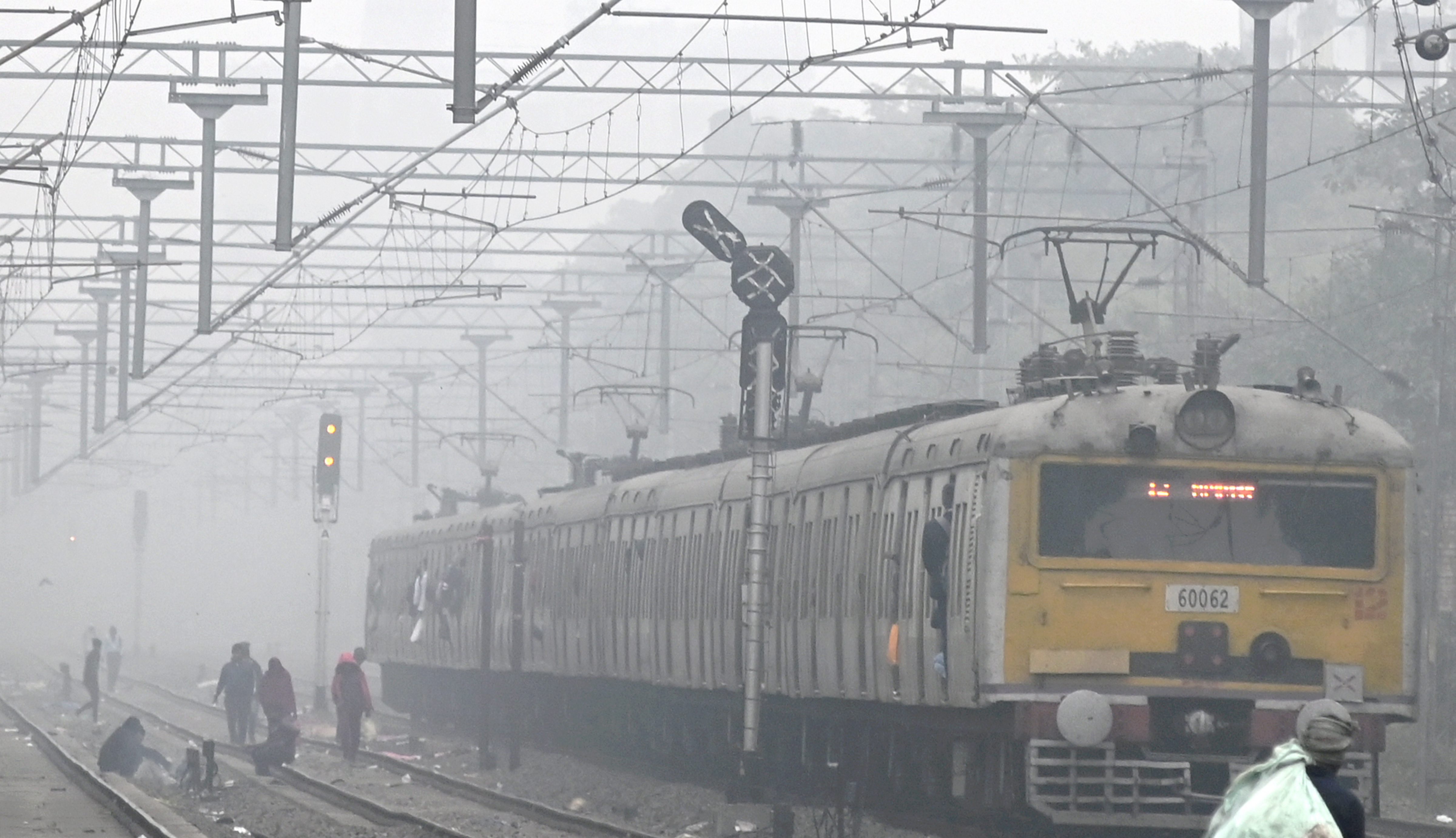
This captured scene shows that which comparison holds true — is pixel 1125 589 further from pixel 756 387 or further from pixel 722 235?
pixel 722 235

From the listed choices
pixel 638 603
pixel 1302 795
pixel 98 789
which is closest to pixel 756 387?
pixel 638 603

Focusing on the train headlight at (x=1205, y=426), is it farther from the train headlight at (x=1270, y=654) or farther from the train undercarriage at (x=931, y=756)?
the train undercarriage at (x=931, y=756)

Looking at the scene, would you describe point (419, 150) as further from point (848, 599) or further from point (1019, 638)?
point (1019, 638)

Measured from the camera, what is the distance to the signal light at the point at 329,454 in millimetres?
36156

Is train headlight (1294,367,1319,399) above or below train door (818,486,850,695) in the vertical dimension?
above

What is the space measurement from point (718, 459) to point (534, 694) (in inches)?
314

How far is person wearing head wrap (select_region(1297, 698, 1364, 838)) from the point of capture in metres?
6.51

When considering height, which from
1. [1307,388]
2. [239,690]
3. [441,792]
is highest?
[1307,388]

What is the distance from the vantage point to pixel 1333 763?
6.58m

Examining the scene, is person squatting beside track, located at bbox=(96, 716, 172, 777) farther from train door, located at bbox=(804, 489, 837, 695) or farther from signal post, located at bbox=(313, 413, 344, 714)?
train door, located at bbox=(804, 489, 837, 695)

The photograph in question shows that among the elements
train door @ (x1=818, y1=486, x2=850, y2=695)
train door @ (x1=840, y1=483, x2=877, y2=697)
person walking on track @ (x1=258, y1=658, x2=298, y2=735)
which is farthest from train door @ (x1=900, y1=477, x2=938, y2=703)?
person walking on track @ (x1=258, y1=658, x2=298, y2=735)

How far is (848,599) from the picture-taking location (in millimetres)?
17719

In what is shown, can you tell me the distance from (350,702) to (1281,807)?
23.9 metres

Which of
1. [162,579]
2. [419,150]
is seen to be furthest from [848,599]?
[162,579]
